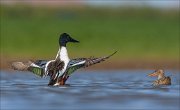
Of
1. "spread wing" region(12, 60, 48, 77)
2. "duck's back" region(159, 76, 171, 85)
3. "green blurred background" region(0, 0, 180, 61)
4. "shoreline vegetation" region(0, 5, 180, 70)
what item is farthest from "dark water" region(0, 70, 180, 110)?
"green blurred background" region(0, 0, 180, 61)

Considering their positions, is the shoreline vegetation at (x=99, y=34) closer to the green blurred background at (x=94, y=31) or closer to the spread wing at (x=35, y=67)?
the green blurred background at (x=94, y=31)

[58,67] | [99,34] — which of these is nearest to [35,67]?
[58,67]

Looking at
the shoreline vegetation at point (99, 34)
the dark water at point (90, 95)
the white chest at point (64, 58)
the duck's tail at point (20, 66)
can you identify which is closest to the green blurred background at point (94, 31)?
the shoreline vegetation at point (99, 34)

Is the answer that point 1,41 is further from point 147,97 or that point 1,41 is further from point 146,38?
point 147,97

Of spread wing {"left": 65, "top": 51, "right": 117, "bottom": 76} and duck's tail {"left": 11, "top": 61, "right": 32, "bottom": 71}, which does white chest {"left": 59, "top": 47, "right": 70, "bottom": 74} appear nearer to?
spread wing {"left": 65, "top": 51, "right": 117, "bottom": 76}

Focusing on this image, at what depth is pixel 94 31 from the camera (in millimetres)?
34938

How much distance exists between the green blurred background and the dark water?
1061 centimetres

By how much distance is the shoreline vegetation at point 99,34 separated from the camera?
3061cm

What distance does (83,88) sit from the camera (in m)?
A: 18.5

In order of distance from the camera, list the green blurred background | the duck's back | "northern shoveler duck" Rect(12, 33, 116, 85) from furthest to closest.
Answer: the green blurred background, the duck's back, "northern shoveler duck" Rect(12, 33, 116, 85)

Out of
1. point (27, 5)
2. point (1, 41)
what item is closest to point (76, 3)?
point (27, 5)

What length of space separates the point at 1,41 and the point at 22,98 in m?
16.9

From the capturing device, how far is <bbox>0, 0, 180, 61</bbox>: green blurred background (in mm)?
31734

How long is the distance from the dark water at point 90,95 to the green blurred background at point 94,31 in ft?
34.8
